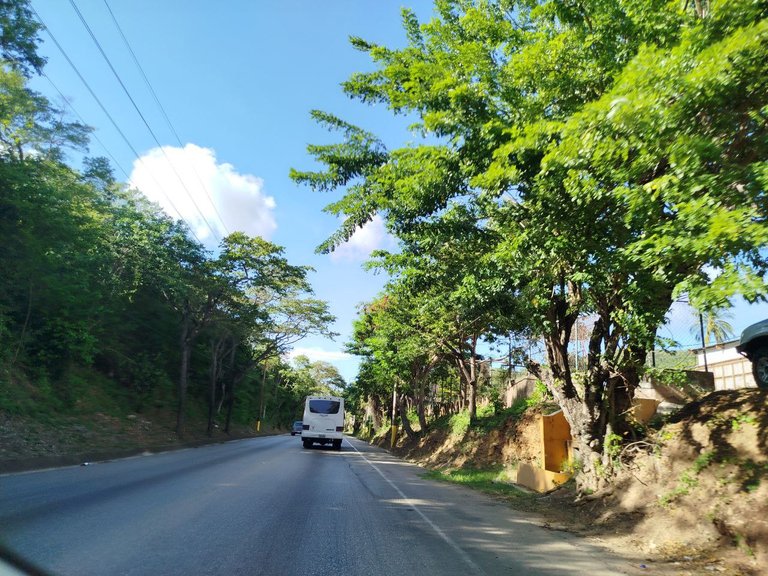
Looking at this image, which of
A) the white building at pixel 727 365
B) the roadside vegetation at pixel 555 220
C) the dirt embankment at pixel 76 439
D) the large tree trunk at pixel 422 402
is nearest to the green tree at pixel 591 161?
the roadside vegetation at pixel 555 220

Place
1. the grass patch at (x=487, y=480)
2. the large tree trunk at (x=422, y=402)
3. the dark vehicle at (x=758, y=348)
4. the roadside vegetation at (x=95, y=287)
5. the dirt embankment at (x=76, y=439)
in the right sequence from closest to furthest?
the dark vehicle at (x=758, y=348)
the grass patch at (x=487, y=480)
the dirt embankment at (x=76, y=439)
the roadside vegetation at (x=95, y=287)
the large tree trunk at (x=422, y=402)

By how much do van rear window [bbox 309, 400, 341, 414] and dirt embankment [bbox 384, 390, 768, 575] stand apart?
1970 centimetres

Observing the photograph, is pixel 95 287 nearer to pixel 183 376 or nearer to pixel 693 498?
pixel 183 376

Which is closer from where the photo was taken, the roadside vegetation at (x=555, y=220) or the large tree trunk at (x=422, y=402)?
the roadside vegetation at (x=555, y=220)

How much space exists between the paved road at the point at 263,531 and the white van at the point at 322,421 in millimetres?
17774

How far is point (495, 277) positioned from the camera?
8.72 m

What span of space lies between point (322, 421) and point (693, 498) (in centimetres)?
2385

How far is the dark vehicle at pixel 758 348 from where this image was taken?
902cm

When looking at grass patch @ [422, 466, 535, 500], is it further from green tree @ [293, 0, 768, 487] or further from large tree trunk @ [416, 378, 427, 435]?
large tree trunk @ [416, 378, 427, 435]

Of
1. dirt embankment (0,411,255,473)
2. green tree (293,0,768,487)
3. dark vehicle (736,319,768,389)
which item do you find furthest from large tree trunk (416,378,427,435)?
dark vehicle (736,319,768,389)

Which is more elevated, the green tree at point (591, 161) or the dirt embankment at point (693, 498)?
the green tree at point (591, 161)

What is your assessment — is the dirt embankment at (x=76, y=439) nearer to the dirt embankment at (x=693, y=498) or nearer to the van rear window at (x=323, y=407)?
the van rear window at (x=323, y=407)

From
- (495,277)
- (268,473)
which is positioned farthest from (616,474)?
(268,473)

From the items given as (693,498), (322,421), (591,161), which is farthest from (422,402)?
(591,161)
